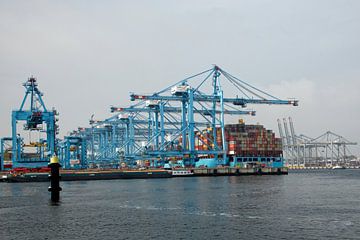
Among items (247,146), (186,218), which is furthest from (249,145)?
(186,218)

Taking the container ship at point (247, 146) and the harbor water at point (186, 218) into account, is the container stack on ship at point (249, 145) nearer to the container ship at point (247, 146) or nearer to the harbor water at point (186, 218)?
the container ship at point (247, 146)

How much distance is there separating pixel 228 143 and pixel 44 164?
53.1 metres

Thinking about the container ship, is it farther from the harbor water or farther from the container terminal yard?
the harbor water

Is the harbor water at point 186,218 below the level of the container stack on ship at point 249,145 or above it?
below

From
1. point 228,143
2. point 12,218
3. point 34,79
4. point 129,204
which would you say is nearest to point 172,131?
point 228,143

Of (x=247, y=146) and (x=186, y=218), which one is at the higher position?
(x=247, y=146)

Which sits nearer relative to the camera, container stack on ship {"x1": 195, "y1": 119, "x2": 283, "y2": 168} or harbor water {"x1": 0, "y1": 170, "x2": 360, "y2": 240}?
harbor water {"x1": 0, "y1": 170, "x2": 360, "y2": 240}

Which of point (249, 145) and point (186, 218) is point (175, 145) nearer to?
point (249, 145)

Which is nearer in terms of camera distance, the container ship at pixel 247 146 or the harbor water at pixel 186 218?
the harbor water at pixel 186 218

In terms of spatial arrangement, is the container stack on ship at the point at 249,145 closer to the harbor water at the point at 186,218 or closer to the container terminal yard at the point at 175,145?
the container terminal yard at the point at 175,145

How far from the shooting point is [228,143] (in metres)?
129

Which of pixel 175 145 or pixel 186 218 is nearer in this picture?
pixel 186 218

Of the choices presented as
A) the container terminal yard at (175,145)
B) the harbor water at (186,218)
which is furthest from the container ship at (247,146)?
the harbor water at (186,218)

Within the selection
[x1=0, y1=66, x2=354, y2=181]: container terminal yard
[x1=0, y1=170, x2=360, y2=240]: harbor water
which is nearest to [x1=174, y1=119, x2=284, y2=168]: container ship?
[x1=0, y1=66, x2=354, y2=181]: container terminal yard
